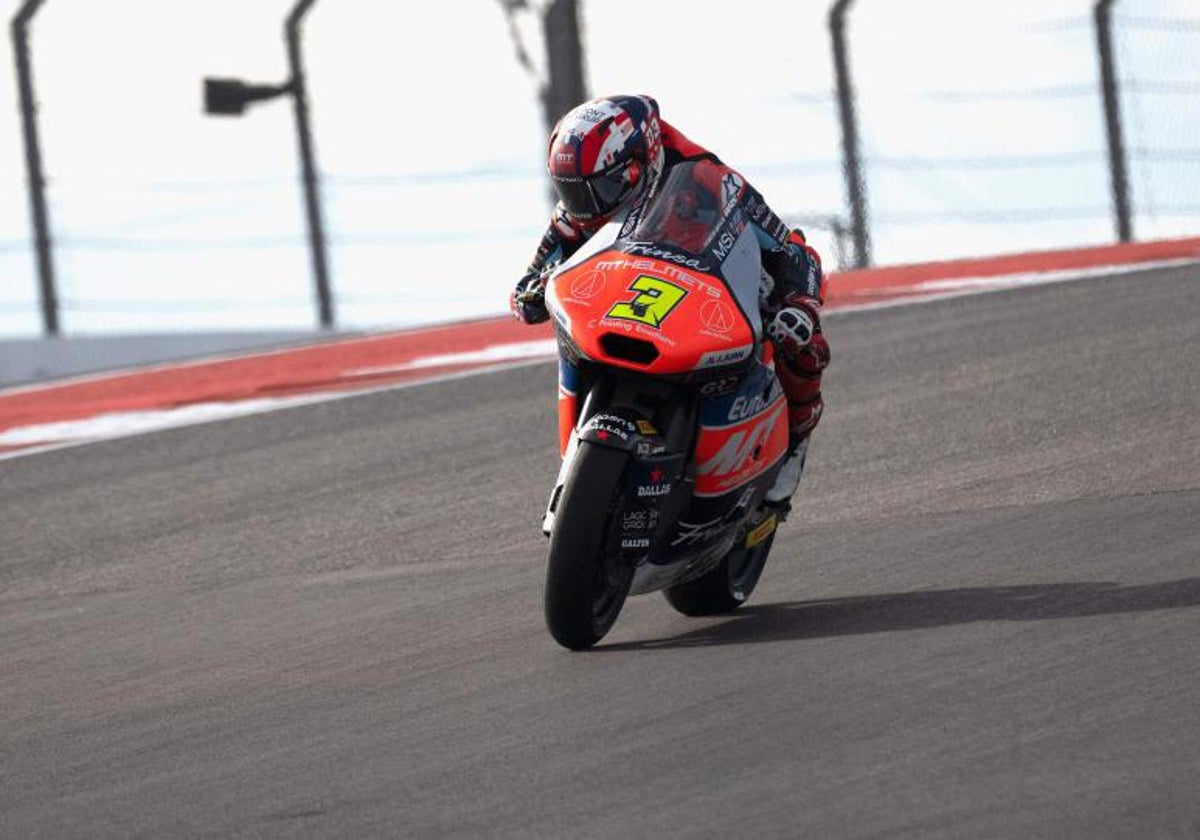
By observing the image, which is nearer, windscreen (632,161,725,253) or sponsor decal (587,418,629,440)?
sponsor decal (587,418,629,440)

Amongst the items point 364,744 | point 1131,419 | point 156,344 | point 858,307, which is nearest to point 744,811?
point 364,744

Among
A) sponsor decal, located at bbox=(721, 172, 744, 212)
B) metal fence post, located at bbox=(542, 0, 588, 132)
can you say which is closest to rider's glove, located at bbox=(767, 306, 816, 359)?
sponsor decal, located at bbox=(721, 172, 744, 212)

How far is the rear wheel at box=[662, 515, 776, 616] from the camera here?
7.32m

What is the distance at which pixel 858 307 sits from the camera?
16.0m

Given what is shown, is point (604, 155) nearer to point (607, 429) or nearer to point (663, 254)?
point (663, 254)

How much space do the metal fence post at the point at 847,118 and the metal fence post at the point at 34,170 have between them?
19.0ft

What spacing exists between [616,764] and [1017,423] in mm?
5475

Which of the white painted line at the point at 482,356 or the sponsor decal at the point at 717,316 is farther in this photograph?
the white painted line at the point at 482,356

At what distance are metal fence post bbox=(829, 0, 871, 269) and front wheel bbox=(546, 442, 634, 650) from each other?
12.7 meters

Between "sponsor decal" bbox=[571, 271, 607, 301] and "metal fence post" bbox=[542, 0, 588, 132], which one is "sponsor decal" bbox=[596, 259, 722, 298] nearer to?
"sponsor decal" bbox=[571, 271, 607, 301]

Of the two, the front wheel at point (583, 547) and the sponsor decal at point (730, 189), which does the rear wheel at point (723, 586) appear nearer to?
the front wheel at point (583, 547)

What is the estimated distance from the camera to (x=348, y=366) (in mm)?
16188

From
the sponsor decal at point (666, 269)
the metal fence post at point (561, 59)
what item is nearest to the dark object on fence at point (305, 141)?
the metal fence post at point (561, 59)

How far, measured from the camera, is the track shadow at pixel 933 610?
6.56 m
